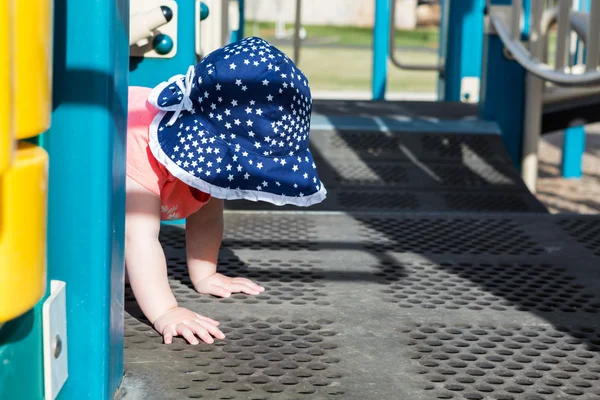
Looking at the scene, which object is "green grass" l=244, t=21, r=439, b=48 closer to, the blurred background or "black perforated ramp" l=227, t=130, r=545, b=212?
the blurred background

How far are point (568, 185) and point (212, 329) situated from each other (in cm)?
439

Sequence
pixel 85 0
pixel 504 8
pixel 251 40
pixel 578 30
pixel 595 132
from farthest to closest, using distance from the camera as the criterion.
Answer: pixel 595 132 < pixel 504 8 < pixel 578 30 < pixel 251 40 < pixel 85 0

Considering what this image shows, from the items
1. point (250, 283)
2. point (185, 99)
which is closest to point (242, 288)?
point (250, 283)

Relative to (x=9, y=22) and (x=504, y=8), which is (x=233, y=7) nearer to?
(x=504, y=8)

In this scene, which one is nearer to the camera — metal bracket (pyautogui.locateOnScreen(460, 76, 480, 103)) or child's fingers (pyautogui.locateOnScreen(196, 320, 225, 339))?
child's fingers (pyautogui.locateOnScreen(196, 320, 225, 339))

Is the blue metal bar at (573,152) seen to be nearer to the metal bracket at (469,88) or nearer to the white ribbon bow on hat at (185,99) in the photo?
the metal bracket at (469,88)

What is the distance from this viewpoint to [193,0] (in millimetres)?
2637

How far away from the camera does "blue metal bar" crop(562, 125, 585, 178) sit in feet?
18.2

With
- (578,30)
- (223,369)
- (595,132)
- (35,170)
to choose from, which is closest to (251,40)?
(223,369)

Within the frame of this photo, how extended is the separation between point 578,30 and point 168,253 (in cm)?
206

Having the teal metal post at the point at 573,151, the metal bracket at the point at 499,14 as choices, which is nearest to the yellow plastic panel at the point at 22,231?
the metal bracket at the point at 499,14

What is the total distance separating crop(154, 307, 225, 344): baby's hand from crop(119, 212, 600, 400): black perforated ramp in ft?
0.07

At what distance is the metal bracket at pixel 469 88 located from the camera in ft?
17.6

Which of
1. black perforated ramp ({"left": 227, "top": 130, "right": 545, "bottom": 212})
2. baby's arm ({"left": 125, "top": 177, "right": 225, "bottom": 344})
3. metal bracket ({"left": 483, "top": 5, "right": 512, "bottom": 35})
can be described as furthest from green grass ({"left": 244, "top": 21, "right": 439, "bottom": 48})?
baby's arm ({"left": 125, "top": 177, "right": 225, "bottom": 344})
